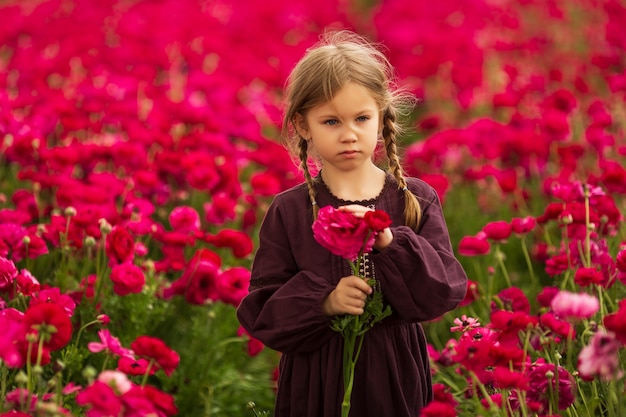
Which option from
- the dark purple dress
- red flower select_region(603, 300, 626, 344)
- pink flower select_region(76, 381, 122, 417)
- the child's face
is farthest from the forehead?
pink flower select_region(76, 381, 122, 417)

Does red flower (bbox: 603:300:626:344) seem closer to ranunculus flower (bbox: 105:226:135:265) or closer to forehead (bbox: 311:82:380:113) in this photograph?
forehead (bbox: 311:82:380:113)

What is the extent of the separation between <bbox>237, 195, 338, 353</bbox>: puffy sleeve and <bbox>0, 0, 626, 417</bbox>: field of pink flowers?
0.77ft

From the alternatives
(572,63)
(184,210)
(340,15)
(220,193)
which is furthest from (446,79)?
(184,210)

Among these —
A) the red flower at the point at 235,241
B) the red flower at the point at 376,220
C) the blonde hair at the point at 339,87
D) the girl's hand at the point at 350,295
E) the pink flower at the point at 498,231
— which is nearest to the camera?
the red flower at the point at 376,220

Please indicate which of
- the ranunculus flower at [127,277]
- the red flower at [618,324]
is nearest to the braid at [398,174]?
the red flower at [618,324]

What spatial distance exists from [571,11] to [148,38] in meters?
4.50

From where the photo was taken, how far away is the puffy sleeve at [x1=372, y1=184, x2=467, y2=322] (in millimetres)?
2146

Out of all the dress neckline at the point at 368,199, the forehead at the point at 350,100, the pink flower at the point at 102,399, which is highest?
the forehead at the point at 350,100

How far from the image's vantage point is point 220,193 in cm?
395

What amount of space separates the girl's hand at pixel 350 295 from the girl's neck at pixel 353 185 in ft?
0.80

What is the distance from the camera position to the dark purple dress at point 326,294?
2.17 meters

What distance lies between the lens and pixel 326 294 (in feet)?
7.16

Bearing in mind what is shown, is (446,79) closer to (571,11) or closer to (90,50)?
(90,50)

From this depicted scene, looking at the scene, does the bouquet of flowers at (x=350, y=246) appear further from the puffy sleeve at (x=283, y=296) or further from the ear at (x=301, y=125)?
the ear at (x=301, y=125)
